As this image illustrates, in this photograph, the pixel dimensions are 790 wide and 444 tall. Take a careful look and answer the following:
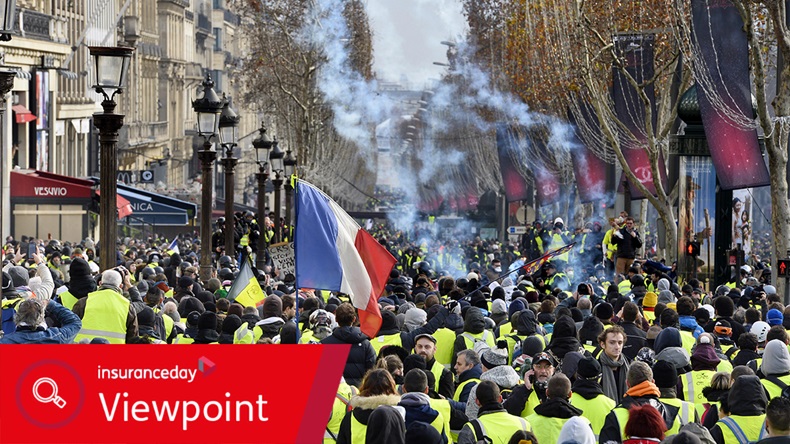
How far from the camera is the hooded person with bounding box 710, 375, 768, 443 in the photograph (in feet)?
30.0

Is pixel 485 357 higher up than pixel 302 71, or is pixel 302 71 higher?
pixel 302 71

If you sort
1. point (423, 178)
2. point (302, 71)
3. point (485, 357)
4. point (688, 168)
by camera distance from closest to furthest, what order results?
point (485, 357), point (688, 168), point (302, 71), point (423, 178)

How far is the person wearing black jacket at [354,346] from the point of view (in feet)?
36.2

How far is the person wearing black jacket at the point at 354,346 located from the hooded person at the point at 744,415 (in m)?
2.72

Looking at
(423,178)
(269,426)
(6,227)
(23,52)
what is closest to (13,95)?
(23,52)

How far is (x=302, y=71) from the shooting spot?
63.4 metres

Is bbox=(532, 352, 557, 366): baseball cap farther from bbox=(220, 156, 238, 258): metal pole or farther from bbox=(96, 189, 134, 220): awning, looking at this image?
bbox=(96, 189, 134, 220): awning

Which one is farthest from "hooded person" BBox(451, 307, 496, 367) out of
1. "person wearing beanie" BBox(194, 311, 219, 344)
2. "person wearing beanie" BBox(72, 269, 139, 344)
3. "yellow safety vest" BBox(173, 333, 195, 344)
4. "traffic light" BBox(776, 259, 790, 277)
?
"traffic light" BBox(776, 259, 790, 277)

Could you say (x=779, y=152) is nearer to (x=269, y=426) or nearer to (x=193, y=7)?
(x=269, y=426)

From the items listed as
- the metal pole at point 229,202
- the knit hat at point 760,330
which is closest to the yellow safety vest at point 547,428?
A: the knit hat at point 760,330

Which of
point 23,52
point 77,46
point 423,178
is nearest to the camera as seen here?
point 23,52

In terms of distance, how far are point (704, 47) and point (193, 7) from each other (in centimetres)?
6759

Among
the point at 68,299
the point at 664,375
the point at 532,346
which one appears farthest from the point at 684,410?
the point at 68,299

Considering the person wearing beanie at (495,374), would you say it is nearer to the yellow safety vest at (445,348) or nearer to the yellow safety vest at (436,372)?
the yellow safety vest at (436,372)
